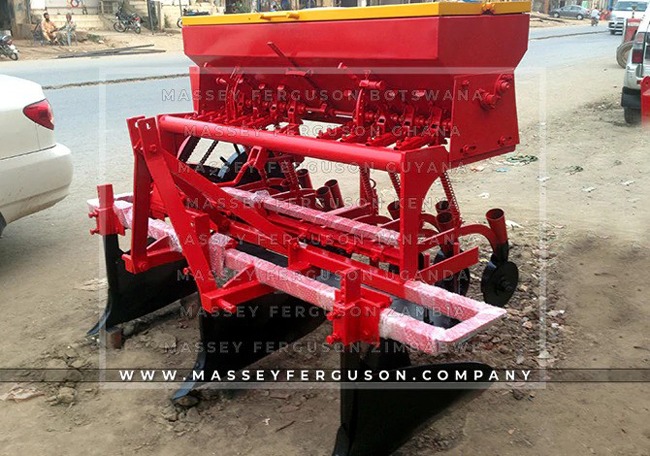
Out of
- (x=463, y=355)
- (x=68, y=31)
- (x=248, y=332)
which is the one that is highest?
(x=68, y=31)

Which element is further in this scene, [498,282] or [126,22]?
[126,22]

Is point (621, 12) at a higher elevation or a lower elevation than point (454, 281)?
higher

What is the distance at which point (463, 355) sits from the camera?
3.63 metres

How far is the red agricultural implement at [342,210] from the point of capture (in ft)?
9.05

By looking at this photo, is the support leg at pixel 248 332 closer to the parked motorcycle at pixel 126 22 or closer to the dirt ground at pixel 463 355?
the dirt ground at pixel 463 355

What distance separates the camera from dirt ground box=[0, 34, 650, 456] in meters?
2.98

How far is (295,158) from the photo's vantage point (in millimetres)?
4531

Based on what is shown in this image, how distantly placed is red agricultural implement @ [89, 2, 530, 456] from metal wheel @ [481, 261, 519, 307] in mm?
12

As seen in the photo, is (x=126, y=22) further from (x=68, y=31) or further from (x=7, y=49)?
(x=7, y=49)

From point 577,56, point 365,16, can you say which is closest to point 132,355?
point 365,16

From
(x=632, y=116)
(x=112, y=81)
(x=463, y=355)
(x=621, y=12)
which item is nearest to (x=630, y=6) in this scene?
(x=621, y=12)

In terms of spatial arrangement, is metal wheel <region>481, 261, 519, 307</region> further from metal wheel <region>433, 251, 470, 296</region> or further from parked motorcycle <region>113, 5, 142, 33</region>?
parked motorcycle <region>113, 5, 142, 33</region>

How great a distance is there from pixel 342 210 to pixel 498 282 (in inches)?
39.9

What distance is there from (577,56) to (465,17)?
20.1 metres
